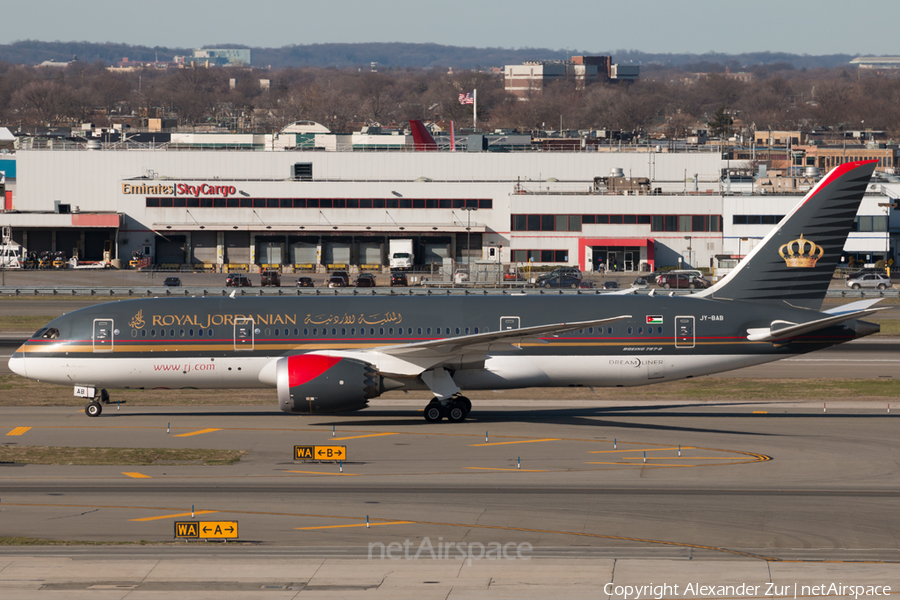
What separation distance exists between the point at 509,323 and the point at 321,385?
311 inches

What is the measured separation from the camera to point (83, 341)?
40062 mm

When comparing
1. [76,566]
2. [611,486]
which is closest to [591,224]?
[611,486]

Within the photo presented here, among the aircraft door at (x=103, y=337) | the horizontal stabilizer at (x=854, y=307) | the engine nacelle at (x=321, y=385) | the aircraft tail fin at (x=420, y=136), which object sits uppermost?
the aircraft tail fin at (x=420, y=136)

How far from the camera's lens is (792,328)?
127ft

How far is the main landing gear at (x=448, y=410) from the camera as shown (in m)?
39.6

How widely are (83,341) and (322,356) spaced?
9785 mm

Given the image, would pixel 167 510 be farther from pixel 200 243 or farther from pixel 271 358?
pixel 200 243

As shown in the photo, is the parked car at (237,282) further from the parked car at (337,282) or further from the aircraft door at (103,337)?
the aircraft door at (103,337)

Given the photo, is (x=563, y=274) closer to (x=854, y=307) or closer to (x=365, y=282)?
(x=365, y=282)

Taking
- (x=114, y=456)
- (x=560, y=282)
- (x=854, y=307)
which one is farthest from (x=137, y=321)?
(x=560, y=282)

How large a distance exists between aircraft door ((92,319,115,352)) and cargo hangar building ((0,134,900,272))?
7689cm

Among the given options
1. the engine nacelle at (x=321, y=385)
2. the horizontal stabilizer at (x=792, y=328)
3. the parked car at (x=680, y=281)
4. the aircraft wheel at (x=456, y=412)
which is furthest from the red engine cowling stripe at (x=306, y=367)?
the parked car at (x=680, y=281)

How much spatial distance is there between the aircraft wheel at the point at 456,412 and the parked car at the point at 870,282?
214ft

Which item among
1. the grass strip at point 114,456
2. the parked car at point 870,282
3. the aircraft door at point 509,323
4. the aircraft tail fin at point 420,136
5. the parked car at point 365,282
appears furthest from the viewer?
the aircraft tail fin at point 420,136
